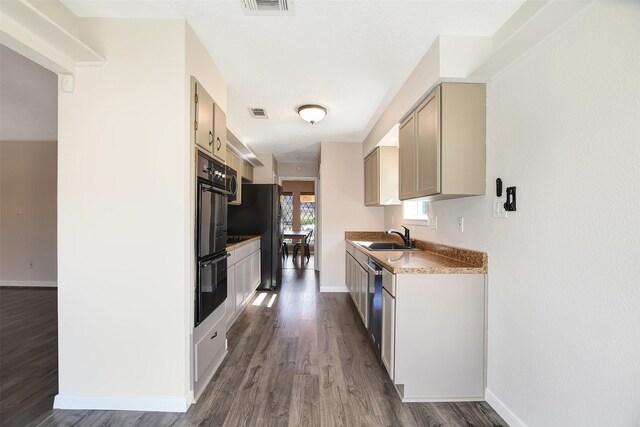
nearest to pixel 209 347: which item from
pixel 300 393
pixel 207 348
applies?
pixel 207 348

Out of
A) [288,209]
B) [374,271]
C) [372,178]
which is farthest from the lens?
[288,209]

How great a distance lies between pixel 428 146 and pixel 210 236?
175 cm

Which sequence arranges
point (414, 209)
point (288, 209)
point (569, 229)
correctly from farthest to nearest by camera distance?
point (288, 209), point (414, 209), point (569, 229)

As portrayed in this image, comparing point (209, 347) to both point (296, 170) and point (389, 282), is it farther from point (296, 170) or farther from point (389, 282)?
point (296, 170)

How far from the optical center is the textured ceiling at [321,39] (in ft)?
5.61

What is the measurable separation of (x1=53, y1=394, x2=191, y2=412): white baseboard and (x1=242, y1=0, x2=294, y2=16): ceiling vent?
2.44 metres

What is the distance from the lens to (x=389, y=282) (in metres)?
2.05

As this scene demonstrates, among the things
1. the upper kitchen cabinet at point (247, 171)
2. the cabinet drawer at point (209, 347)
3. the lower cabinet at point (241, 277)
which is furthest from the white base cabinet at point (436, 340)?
the upper kitchen cabinet at point (247, 171)

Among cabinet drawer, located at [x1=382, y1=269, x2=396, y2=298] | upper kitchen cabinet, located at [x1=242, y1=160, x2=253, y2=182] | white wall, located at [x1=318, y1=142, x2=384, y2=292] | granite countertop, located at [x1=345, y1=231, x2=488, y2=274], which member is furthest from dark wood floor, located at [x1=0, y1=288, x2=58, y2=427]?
white wall, located at [x1=318, y1=142, x2=384, y2=292]

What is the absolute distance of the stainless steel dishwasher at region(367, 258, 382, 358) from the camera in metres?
2.29

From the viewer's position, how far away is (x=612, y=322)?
3.82ft

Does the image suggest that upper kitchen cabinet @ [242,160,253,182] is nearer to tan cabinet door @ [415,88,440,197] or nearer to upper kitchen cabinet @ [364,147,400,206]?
upper kitchen cabinet @ [364,147,400,206]

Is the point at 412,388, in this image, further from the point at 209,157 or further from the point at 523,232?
the point at 209,157

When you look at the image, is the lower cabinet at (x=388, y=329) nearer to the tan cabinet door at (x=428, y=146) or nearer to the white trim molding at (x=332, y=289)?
the tan cabinet door at (x=428, y=146)
